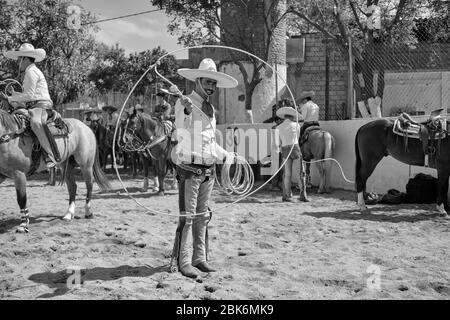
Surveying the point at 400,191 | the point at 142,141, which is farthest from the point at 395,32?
the point at 142,141

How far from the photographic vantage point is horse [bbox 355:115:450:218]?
9.05 meters

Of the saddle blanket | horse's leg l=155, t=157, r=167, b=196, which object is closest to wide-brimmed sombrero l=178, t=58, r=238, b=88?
the saddle blanket

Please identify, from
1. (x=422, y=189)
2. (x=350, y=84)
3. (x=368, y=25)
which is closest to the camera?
(x=422, y=189)

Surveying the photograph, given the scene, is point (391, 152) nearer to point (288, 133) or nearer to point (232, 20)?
point (288, 133)

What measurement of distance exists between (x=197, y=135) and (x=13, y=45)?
53.8 feet

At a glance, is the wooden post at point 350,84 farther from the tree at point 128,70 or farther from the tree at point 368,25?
the tree at point 128,70

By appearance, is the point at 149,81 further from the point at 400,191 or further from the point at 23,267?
the point at 23,267

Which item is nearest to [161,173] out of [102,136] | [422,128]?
[422,128]

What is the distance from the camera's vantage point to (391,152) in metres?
9.67

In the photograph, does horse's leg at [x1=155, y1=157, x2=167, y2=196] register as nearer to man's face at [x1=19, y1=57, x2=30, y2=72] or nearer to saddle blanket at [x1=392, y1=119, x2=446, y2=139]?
man's face at [x1=19, y1=57, x2=30, y2=72]

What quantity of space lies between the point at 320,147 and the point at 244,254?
6.65 metres

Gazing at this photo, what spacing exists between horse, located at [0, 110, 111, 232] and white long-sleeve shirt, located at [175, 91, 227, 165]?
10.8 ft

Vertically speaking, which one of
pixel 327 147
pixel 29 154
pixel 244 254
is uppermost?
pixel 327 147

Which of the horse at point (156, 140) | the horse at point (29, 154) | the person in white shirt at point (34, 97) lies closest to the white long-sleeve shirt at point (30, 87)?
the person in white shirt at point (34, 97)
